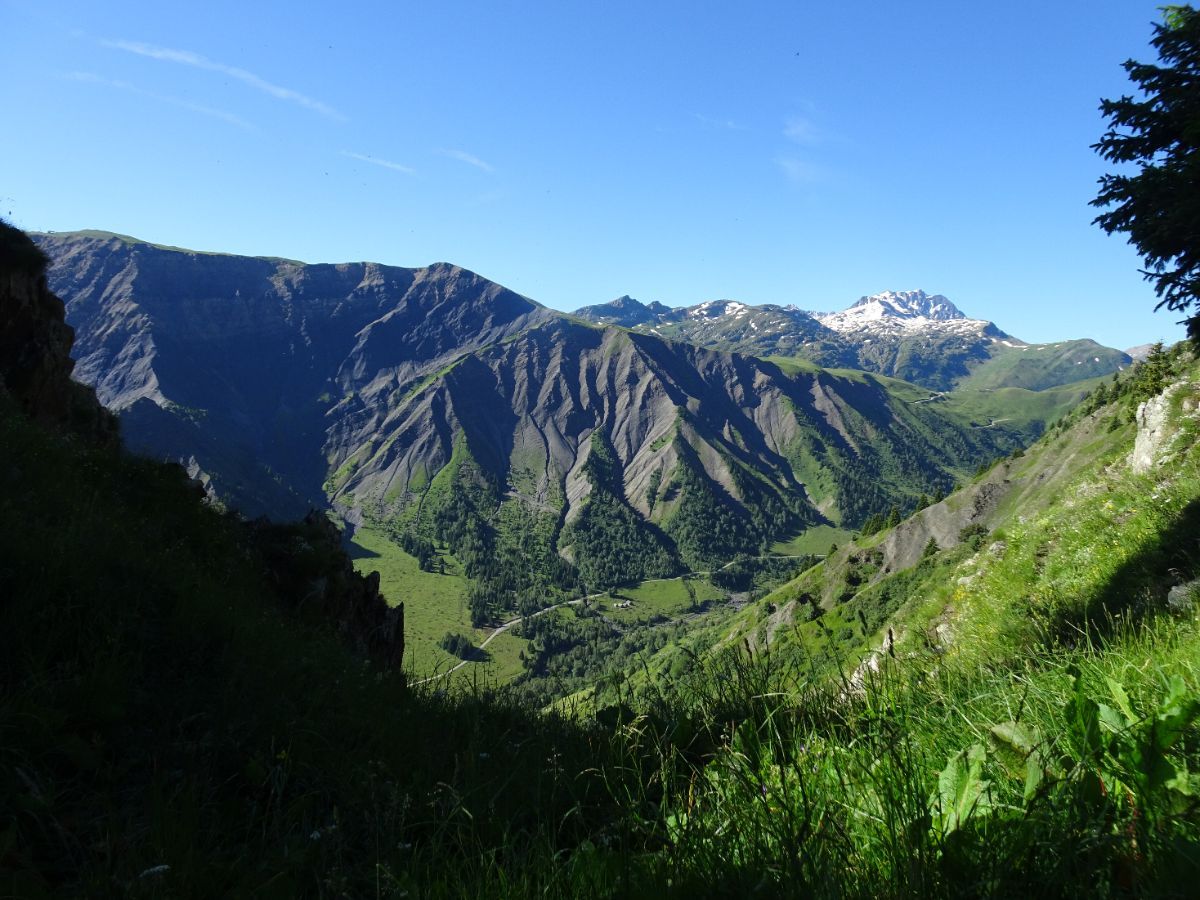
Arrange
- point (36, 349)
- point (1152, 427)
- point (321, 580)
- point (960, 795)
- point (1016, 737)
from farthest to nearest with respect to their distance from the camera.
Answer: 1. point (1152, 427)
2. point (36, 349)
3. point (321, 580)
4. point (1016, 737)
5. point (960, 795)

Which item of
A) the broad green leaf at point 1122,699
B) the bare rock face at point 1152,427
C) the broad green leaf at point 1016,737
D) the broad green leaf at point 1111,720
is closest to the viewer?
the broad green leaf at point 1111,720

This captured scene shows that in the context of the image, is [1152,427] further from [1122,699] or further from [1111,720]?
[1111,720]

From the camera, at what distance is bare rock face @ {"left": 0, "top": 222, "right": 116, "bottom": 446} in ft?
51.3

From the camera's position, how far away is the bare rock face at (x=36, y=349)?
15648mm

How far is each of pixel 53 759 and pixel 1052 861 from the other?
515 cm

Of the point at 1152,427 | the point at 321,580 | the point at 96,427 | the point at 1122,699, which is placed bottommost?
the point at 321,580

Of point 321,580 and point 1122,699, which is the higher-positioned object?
point 1122,699

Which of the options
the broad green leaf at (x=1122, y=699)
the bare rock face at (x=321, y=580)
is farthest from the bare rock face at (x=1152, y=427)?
the bare rock face at (x=321, y=580)

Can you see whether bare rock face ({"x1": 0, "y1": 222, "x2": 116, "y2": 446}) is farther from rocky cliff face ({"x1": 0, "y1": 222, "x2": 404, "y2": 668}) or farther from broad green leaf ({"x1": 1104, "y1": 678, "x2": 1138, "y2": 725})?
broad green leaf ({"x1": 1104, "y1": 678, "x2": 1138, "y2": 725})

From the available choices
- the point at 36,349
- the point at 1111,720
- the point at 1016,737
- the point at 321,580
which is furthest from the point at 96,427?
the point at 1111,720

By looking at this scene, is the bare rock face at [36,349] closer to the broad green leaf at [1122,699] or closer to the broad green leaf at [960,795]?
the broad green leaf at [960,795]

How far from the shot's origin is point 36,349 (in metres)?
16.3

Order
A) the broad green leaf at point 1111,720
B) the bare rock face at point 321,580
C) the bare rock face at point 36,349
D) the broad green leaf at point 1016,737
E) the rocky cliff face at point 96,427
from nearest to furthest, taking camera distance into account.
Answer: the broad green leaf at point 1111,720, the broad green leaf at point 1016,737, the bare rock face at point 321,580, the rocky cliff face at point 96,427, the bare rock face at point 36,349

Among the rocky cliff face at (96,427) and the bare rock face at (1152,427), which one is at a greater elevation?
the bare rock face at (1152,427)
